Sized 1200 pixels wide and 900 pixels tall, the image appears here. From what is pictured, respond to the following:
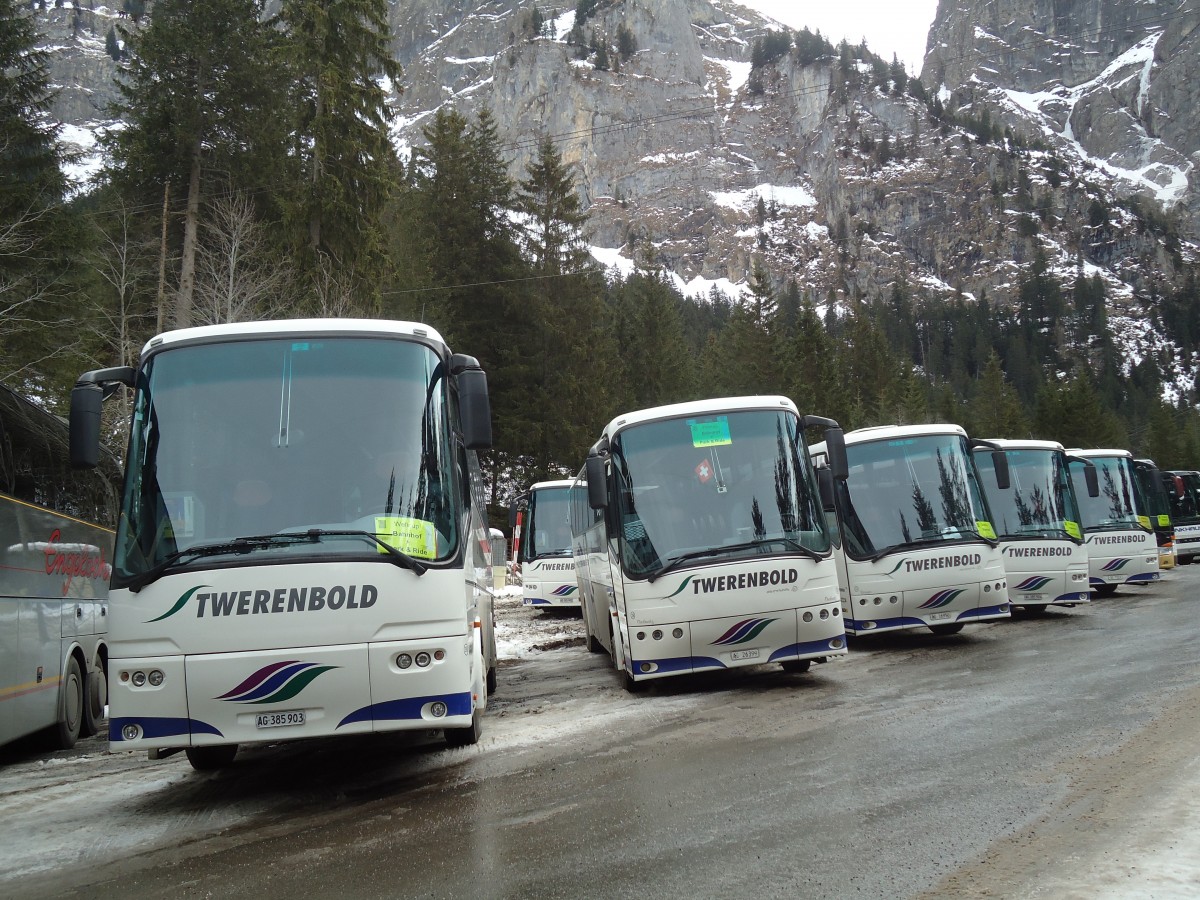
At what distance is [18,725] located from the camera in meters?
8.81

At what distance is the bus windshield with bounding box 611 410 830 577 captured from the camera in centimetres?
1041

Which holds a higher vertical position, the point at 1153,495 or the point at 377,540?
the point at 1153,495

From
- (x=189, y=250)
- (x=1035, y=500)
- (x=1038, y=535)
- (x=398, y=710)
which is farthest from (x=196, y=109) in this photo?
(x=398, y=710)

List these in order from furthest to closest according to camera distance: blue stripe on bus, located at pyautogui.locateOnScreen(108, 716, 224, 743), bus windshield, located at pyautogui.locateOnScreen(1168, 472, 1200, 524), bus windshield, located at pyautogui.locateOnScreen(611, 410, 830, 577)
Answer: bus windshield, located at pyautogui.locateOnScreen(1168, 472, 1200, 524) < bus windshield, located at pyautogui.locateOnScreen(611, 410, 830, 577) < blue stripe on bus, located at pyautogui.locateOnScreen(108, 716, 224, 743)

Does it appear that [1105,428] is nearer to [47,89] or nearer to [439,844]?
[47,89]

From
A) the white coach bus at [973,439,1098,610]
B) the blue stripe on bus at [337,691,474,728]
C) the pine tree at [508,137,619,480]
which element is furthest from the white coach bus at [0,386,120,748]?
the pine tree at [508,137,619,480]

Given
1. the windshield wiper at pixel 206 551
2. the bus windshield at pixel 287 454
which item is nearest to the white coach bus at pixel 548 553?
the bus windshield at pixel 287 454

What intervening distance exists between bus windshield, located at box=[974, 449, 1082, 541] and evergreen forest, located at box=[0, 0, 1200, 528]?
49.9 feet

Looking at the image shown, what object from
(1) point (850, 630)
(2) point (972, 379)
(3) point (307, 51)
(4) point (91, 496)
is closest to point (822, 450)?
(1) point (850, 630)

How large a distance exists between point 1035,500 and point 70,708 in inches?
548

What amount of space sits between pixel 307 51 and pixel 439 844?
3002 centimetres

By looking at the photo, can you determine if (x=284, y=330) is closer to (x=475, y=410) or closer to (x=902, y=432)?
(x=475, y=410)

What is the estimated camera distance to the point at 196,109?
33000mm

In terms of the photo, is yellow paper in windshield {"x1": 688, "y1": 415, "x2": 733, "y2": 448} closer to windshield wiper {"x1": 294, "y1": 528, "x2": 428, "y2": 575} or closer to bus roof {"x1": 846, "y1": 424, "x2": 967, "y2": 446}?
bus roof {"x1": 846, "y1": 424, "x2": 967, "y2": 446}
